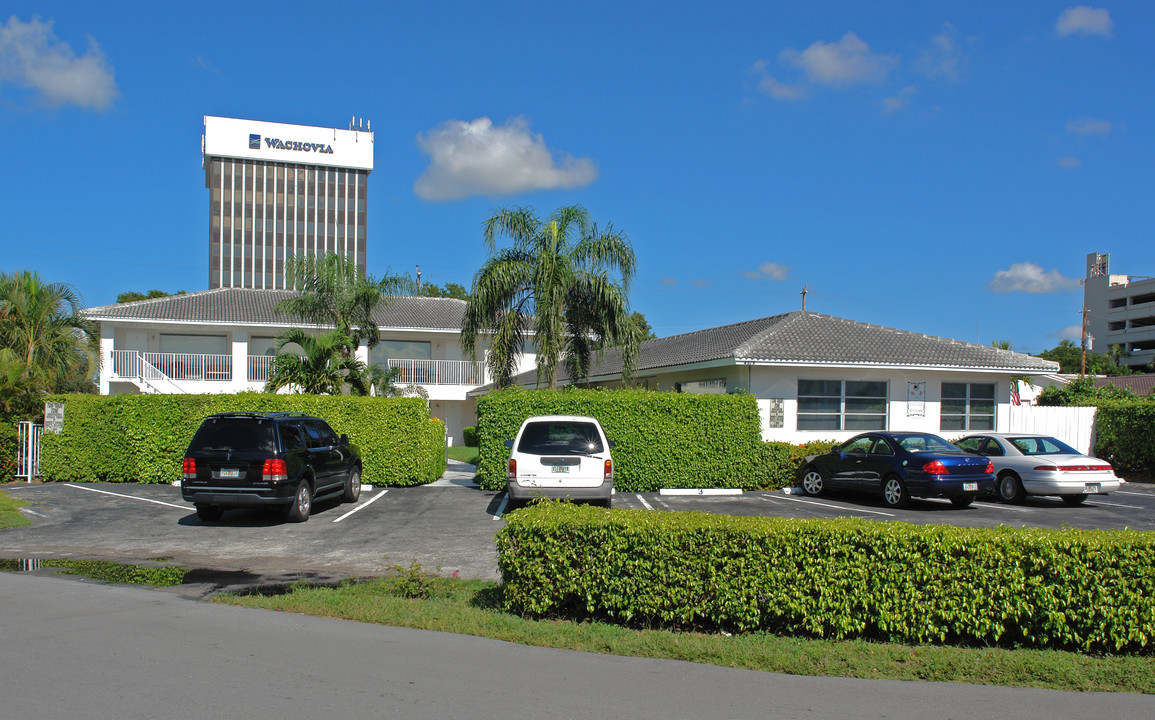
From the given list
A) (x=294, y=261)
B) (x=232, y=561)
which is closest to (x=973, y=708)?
(x=232, y=561)

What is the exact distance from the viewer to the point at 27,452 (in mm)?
19281

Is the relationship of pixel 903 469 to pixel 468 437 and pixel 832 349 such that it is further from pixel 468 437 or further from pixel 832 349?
pixel 468 437

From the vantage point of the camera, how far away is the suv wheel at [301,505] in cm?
1331

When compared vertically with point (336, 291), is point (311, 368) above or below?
below

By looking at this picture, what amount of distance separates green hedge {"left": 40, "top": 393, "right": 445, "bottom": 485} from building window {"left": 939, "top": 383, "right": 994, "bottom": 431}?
14.8m

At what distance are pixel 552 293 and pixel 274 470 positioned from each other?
8.46 m

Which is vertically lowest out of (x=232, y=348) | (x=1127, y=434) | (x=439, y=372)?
(x=1127, y=434)

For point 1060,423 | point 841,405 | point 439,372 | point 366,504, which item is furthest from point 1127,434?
point 439,372

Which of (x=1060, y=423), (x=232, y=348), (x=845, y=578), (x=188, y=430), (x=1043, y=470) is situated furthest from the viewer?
(x=232, y=348)

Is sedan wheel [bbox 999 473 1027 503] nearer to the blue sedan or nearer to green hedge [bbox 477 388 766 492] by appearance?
the blue sedan

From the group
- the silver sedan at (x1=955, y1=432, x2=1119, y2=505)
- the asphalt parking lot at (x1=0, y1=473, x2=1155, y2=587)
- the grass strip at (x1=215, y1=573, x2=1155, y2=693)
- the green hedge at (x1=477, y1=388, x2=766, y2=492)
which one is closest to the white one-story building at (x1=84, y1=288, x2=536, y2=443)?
the green hedge at (x1=477, y1=388, x2=766, y2=492)

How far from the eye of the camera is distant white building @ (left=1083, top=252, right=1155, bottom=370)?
97125mm

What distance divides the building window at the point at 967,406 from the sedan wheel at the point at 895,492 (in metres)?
8.32

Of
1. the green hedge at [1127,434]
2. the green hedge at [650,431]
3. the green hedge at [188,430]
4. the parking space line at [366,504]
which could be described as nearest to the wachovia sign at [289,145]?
the green hedge at [188,430]
